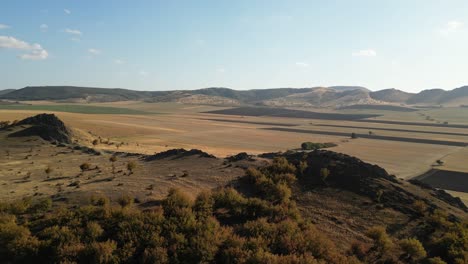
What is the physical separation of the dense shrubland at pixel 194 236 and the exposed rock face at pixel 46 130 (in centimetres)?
3954

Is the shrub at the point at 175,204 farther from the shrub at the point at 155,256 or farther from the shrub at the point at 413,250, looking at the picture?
the shrub at the point at 413,250

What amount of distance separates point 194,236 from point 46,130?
51776 millimetres

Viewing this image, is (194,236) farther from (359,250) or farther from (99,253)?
(359,250)

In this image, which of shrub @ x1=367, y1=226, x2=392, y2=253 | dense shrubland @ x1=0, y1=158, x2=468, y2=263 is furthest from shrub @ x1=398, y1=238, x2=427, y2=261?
shrub @ x1=367, y1=226, x2=392, y2=253

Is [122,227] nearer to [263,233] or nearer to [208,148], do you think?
[263,233]

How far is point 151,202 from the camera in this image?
23172 millimetres


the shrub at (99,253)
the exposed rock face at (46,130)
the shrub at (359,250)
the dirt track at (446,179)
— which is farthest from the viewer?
the exposed rock face at (46,130)

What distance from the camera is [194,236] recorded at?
17672 millimetres

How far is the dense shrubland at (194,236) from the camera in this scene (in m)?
16.2

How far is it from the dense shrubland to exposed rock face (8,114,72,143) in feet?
130

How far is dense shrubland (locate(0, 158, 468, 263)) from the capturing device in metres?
16.2

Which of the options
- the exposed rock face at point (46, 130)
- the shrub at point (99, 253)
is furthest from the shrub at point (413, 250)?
the exposed rock face at point (46, 130)

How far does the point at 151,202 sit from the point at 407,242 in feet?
49.0

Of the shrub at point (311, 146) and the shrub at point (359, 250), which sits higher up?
the shrub at point (359, 250)
